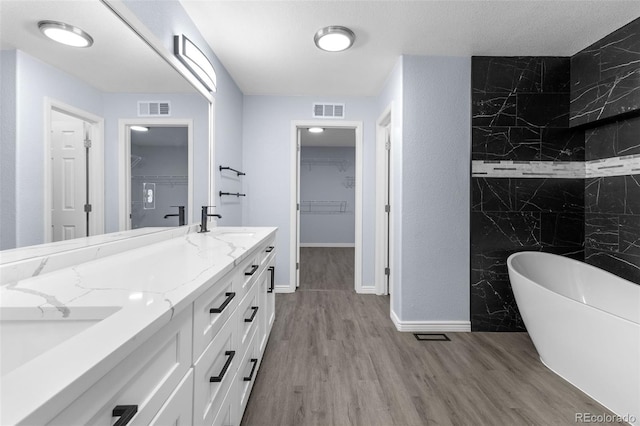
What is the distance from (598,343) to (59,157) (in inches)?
103

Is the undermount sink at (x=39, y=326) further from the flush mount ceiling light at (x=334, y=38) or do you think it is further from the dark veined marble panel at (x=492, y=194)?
the dark veined marble panel at (x=492, y=194)

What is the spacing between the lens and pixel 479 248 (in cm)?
270

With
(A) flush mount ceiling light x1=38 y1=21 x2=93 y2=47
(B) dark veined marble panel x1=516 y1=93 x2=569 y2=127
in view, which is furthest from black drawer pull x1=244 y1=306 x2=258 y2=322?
(B) dark veined marble panel x1=516 y1=93 x2=569 y2=127

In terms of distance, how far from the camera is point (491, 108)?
2.68 metres

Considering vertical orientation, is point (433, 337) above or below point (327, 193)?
below

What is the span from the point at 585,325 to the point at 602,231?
1309 millimetres

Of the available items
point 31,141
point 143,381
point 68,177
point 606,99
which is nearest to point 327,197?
point 606,99

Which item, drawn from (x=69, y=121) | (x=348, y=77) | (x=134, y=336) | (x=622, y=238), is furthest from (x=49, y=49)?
(x=622, y=238)

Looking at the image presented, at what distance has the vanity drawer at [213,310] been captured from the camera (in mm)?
931

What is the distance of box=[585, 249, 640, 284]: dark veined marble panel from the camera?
2320 mm

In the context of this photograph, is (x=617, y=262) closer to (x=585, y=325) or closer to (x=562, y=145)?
(x=562, y=145)

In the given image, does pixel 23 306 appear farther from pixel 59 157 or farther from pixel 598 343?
pixel 598 343

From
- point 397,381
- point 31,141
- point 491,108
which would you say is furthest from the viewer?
point 491,108

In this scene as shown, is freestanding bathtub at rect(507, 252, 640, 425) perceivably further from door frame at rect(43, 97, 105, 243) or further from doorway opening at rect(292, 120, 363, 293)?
doorway opening at rect(292, 120, 363, 293)
